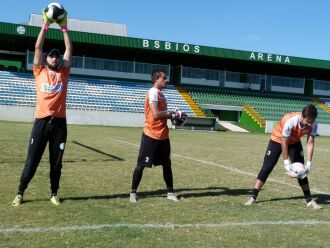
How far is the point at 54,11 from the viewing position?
6.70m

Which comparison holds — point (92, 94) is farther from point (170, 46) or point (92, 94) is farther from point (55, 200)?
point (55, 200)

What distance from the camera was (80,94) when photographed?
4000 centimetres

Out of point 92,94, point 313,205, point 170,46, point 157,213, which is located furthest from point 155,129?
point 170,46

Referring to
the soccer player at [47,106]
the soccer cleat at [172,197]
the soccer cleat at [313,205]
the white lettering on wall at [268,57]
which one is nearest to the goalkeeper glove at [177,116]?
the soccer cleat at [172,197]

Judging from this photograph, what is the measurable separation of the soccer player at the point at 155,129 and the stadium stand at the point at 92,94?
100 ft

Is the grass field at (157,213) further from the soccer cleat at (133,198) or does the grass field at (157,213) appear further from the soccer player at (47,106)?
the soccer player at (47,106)

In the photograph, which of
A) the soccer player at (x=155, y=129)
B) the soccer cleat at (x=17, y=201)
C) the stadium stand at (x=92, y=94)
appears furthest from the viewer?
the stadium stand at (x=92, y=94)

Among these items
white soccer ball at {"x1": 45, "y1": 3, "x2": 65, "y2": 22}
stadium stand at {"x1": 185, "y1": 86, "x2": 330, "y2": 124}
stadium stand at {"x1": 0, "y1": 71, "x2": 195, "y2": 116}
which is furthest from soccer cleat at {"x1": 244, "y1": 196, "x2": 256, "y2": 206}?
stadium stand at {"x1": 185, "y1": 86, "x2": 330, "y2": 124}

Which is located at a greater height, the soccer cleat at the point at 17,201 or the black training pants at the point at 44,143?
the black training pants at the point at 44,143

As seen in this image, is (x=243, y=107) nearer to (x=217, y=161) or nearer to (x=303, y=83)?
(x=303, y=83)

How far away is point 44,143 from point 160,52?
40176 millimetres

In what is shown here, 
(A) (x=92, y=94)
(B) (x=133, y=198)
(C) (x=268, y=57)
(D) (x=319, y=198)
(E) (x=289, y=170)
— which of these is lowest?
(D) (x=319, y=198)

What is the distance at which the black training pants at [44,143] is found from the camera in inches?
261

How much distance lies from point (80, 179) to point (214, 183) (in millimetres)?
2653
